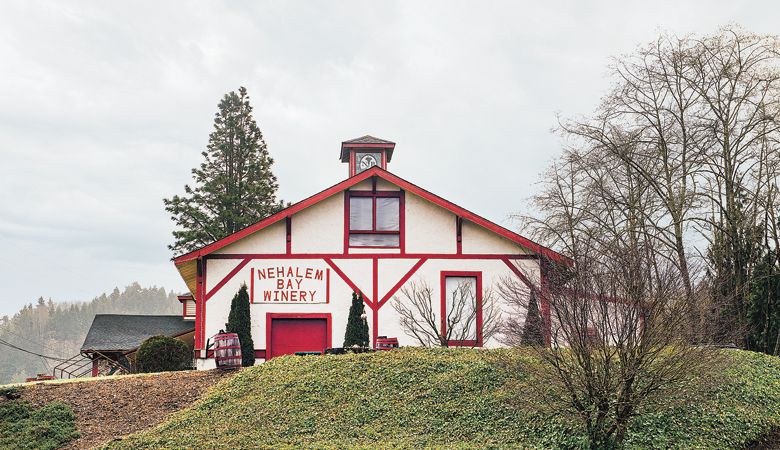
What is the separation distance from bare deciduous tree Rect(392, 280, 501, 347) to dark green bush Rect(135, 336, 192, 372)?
6.48m

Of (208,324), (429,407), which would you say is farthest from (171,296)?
(429,407)

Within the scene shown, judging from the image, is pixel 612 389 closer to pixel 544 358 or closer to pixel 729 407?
pixel 544 358

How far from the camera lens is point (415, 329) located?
2372 cm

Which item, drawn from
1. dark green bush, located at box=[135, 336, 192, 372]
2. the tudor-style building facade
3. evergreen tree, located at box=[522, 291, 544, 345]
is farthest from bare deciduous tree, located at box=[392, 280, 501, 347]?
evergreen tree, located at box=[522, 291, 544, 345]

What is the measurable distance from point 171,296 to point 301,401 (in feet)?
501

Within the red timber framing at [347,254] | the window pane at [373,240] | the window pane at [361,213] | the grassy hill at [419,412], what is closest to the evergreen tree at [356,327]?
the red timber framing at [347,254]

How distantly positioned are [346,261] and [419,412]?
32.0 feet

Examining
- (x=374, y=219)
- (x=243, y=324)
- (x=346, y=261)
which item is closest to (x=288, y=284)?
(x=243, y=324)

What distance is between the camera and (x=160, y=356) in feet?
77.8

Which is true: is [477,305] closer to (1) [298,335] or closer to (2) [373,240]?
(2) [373,240]

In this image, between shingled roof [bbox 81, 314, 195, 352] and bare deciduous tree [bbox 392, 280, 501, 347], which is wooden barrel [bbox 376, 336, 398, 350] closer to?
bare deciduous tree [bbox 392, 280, 501, 347]

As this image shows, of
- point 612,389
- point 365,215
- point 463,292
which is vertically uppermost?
point 365,215

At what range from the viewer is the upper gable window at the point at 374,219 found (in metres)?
24.7

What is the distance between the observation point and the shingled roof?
119 feet
